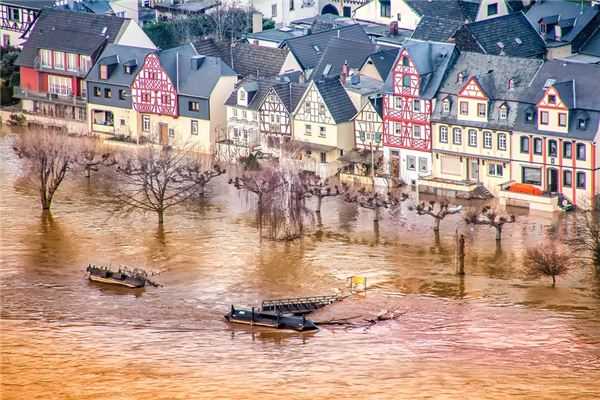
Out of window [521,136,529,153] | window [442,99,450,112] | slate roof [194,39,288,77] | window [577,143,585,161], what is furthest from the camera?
slate roof [194,39,288,77]

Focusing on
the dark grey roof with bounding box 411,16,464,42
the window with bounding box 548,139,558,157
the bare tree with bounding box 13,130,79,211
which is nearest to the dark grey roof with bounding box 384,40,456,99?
the window with bounding box 548,139,558,157

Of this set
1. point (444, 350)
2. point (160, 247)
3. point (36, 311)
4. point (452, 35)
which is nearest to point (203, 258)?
point (160, 247)

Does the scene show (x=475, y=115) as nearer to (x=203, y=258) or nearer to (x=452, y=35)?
(x=452, y=35)

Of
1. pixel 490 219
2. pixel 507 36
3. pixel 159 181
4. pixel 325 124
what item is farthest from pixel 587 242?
pixel 507 36

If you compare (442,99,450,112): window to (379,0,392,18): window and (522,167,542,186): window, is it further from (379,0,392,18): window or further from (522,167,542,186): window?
(379,0,392,18): window

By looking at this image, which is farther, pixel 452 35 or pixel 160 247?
pixel 452 35

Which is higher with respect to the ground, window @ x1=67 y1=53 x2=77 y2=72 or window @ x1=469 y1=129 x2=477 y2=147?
window @ x1=67 y1=53 x2=77 y2=72

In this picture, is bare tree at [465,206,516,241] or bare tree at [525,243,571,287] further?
bare tree at [465,206,516,241]
